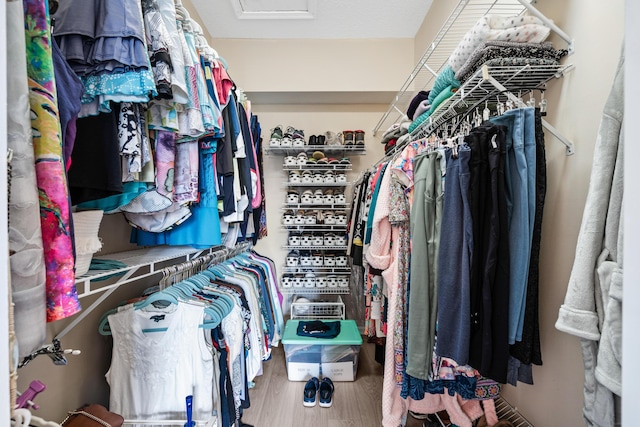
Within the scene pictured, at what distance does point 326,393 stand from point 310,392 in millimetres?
101

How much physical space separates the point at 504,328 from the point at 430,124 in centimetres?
96

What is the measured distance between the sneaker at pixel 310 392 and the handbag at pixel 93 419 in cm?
110

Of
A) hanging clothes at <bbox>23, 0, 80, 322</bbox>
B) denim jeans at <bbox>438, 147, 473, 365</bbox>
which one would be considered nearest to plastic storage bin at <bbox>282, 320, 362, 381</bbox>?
denim jeans at <bbox>438, 147, 473, 365</bbox>

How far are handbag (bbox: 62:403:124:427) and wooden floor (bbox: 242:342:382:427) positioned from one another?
35.5 inches

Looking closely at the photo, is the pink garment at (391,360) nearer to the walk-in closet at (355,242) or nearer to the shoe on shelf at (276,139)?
the walk-in closet at (355,242)

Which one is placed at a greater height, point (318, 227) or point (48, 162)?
point (48, 162)

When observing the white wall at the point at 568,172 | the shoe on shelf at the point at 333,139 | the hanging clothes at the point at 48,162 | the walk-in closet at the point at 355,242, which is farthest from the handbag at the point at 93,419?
the shoe on shelf at the point at 333,139

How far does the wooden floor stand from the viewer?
161 cm

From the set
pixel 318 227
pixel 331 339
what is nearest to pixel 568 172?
pixel 331 339

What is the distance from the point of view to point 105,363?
1259 millimetres

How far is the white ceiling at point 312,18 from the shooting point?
6.89 ft

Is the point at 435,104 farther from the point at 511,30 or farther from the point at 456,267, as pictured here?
the point at 456,267

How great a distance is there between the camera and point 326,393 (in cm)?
175

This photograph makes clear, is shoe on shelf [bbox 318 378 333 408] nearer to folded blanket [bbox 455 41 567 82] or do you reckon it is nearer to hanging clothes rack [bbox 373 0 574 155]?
hanging clothes rack [bbox 373 0 574 155]
